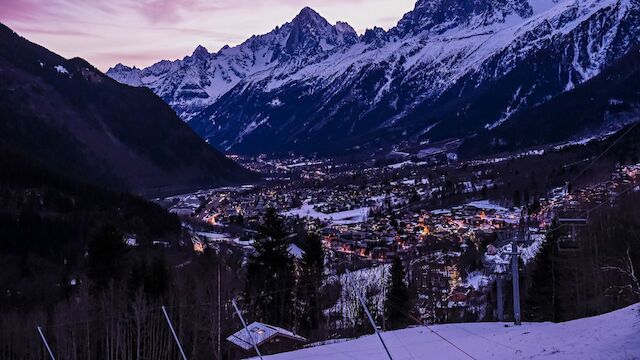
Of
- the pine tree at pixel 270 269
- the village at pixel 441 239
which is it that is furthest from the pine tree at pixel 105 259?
the village at pixel 441 239

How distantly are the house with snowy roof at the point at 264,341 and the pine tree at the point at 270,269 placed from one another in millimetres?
4820

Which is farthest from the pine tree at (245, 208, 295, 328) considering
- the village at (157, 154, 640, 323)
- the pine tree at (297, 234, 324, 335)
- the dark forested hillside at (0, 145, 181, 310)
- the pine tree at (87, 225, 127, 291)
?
the dark forested hillside at (0, 145, 181, 310)

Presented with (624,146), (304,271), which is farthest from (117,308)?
(624,146)

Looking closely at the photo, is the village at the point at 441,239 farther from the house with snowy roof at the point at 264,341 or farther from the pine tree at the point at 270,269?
the house with snowy roof at the point at 264,341

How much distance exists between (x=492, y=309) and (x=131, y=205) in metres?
103

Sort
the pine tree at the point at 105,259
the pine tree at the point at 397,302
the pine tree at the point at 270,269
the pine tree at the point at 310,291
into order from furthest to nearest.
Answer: the pine tree at the point at 397,302
the pine tree at the point at 310,291
the pine tree at the point at 105,259
the pine tree at the point at 270,269

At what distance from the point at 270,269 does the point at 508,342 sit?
25569mm

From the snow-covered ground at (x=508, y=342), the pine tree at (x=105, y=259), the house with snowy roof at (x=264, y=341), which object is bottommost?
the house with snowy roof at (x=264, y=341)

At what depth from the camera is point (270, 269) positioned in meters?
56.2

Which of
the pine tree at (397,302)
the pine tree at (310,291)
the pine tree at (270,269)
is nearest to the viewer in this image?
the pine tree at (270,269)

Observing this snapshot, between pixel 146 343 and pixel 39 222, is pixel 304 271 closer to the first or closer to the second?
pixel 146 343

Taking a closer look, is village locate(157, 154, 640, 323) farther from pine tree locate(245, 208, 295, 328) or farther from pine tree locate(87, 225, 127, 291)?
pine tree locate(87, 225, 127, 291)

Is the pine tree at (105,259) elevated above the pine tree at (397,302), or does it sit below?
above

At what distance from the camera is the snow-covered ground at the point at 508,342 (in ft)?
91.6
